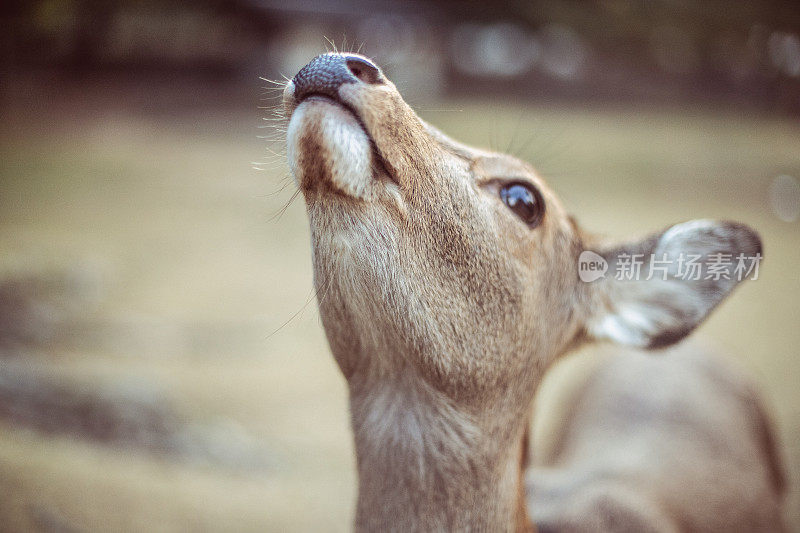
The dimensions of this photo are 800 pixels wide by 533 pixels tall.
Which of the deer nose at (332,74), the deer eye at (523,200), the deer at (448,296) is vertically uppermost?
the deer nose at (332,74)

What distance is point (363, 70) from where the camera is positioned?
164 centimetres

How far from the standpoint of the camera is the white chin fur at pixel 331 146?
4.99ft

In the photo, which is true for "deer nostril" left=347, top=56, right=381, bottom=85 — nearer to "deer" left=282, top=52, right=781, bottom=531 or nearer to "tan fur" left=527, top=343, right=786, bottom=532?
"deer" left=282, top=52, right=781, bottom=531

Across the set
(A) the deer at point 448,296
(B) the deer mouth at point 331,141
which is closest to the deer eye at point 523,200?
(A) the deer at point 448,296

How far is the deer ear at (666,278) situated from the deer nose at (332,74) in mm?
1148

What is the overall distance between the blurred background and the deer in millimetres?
454

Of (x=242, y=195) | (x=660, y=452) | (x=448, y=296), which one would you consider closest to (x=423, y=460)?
(x=448, y=296)

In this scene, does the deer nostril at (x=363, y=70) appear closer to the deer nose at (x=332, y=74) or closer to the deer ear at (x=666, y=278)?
the deer nose at (x=332, y=74)

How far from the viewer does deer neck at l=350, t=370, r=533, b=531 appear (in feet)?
6.38

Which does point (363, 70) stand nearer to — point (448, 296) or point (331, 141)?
point (331, 141)

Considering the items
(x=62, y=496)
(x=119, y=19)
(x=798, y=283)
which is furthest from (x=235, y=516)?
(x=798, y=283)

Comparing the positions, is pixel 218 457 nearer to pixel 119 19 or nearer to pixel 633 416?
pixel 633 416

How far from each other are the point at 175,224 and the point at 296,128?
6600mm

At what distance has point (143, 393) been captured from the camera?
430 cm
